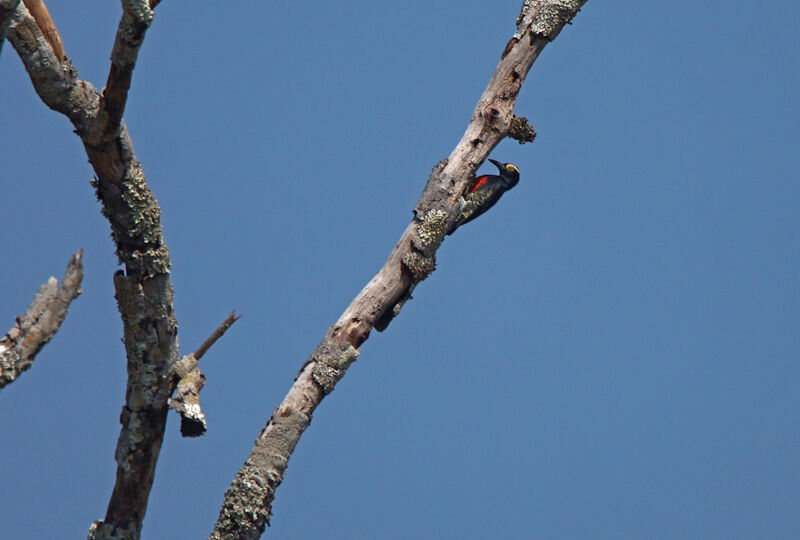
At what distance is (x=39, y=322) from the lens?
440 cm

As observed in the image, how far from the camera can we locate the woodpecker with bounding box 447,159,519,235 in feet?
21.0

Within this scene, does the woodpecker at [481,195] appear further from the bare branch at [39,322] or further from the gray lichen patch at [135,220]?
the bare branch at [39,322]

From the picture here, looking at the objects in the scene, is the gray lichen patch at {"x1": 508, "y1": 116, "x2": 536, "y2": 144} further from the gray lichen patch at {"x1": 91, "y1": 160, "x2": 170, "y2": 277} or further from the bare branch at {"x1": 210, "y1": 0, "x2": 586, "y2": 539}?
the gray lichen patch at {"x1": 91, "y1": 160, "x2": 170, "y2": 277}

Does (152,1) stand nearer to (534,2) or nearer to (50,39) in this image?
(50,39)

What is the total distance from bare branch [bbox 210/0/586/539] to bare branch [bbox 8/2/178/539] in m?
0.67

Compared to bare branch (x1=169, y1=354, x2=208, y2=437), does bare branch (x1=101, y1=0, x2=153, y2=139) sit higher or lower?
higher

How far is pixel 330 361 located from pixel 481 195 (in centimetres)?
254

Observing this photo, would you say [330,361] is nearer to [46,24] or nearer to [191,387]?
[191,387]

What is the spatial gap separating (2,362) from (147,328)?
2.61 ft

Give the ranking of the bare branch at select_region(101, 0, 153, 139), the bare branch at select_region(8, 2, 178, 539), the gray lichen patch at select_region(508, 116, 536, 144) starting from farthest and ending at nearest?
the gray lichen patch at select_region(508, 116, 536, 144) → the bare branch at select_region(8, 2, 178, 539) → the bare branch at select_region(101, 0, 153, 139)

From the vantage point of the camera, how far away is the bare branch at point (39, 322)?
170 inches

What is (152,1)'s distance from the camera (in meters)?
3.83

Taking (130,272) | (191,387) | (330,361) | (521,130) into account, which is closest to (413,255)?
(330,361)

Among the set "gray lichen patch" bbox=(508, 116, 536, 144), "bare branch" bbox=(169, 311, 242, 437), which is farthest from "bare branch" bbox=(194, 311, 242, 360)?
"gray lichen patch" bbox=(508, 116, 536, 144)
